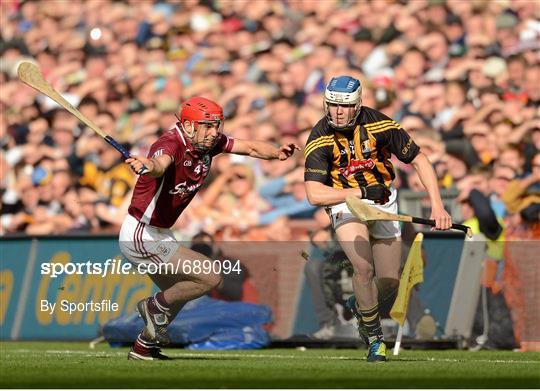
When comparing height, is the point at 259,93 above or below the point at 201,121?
above

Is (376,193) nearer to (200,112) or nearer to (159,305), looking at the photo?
(200,112)

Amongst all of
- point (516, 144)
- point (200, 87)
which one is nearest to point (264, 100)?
point (200, 87)

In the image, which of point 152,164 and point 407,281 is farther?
point 407,281

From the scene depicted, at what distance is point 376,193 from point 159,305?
2088mm

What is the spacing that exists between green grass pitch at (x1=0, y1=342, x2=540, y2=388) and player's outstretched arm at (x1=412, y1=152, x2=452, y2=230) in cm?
116

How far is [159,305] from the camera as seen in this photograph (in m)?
11.7

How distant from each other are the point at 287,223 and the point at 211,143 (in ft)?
14.5

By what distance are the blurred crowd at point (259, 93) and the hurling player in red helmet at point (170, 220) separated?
3.97 meters

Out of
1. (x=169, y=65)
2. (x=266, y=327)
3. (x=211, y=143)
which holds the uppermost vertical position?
(x=169, y=65)

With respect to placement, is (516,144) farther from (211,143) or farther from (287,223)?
(211,143)

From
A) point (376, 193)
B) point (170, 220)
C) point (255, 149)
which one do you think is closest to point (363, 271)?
point (376, 193)

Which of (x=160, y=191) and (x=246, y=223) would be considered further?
(x=246, y=223)

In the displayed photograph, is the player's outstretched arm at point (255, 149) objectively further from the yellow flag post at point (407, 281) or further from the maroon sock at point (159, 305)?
the yellow flag post at point (407, 281)

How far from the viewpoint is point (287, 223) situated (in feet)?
52.3
